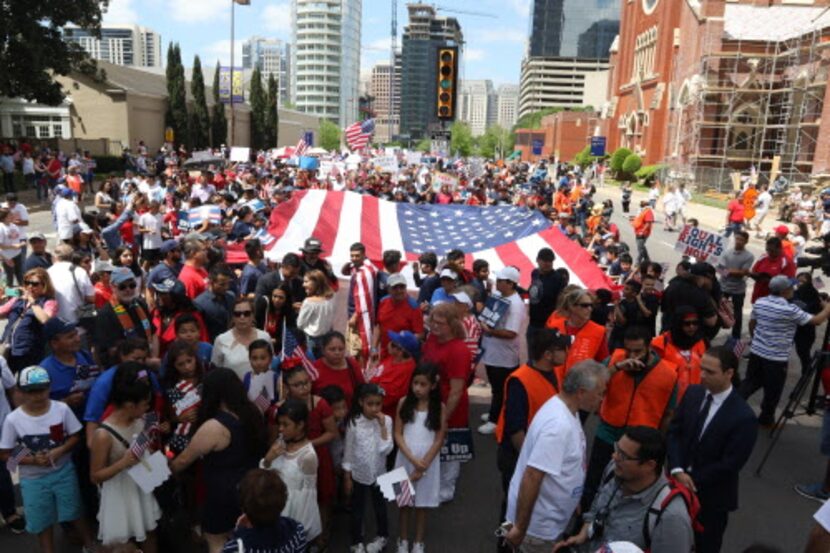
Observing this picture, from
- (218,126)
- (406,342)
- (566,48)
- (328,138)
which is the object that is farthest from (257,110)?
(566,48)

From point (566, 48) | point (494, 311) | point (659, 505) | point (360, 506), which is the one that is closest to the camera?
point (659, 505)

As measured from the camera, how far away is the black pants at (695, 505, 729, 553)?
3.71 meters

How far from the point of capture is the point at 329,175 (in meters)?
21.9

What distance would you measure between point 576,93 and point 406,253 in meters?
162

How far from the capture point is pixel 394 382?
15.0ft

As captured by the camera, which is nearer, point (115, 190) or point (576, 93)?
point (115, 190)

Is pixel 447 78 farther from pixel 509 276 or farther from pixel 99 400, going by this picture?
pixel 99 400

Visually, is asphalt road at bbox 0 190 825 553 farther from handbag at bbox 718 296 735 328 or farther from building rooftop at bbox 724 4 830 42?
building rooftop at bbox 724 4 830 42

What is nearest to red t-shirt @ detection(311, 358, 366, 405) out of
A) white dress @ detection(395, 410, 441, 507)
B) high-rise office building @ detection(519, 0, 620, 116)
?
white dress @ detection(395, 410, 441, 507)

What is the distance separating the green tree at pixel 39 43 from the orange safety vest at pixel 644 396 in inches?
1053

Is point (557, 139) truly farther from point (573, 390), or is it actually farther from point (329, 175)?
point (573, 390)

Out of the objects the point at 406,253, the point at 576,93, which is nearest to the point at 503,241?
the point at 406,253

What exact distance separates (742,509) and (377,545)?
3.10 m

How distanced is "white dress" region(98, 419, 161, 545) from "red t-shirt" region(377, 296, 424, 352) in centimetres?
254
